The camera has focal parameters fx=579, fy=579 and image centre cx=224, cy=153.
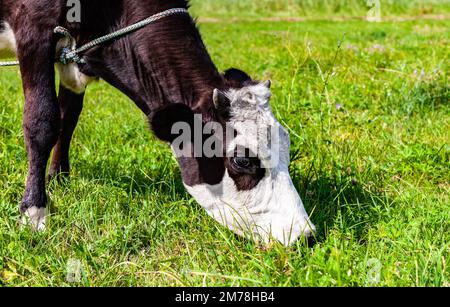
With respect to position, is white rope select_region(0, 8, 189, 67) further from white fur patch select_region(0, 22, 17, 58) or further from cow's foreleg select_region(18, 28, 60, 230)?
white fur patch select_region(0, 22, 17, 58)

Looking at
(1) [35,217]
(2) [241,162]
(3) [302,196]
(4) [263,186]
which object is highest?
(2) [241,162]

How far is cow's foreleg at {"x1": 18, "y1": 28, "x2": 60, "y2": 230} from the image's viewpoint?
3436mm

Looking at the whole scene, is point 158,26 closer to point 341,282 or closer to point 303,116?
point 341,282

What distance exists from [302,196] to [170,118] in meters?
1.15

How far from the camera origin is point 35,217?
11.1ft

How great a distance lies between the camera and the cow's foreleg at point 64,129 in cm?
444

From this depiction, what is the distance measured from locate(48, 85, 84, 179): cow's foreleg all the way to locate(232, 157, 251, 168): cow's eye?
1.77 metres

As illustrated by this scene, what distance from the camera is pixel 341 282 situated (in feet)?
8.36

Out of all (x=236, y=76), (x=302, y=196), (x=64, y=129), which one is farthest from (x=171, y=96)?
(x=64, y=129)

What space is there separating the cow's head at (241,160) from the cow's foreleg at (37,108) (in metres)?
0.67

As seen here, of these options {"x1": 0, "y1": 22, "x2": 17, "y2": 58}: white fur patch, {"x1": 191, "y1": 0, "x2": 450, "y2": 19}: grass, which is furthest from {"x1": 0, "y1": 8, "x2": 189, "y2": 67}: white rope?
{"x1": 191, "y1": 0, "x2": 450, "y2": 19}: grass

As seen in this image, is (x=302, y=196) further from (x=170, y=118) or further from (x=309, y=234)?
(x=170, y=118)
